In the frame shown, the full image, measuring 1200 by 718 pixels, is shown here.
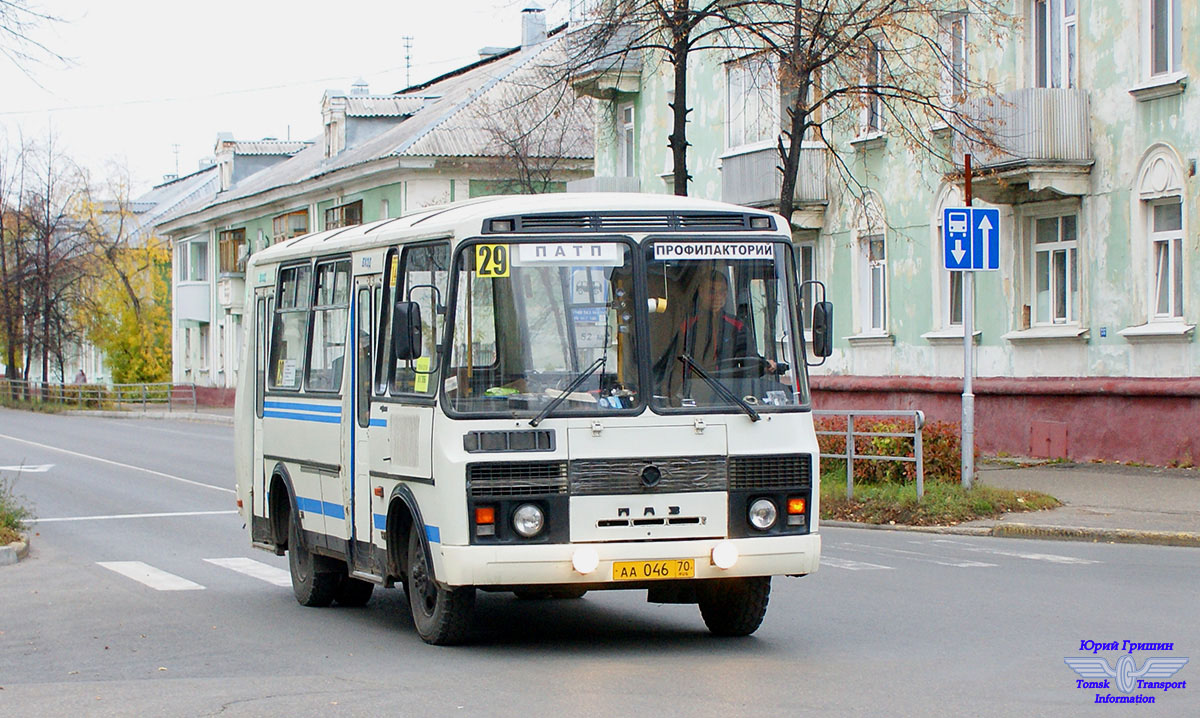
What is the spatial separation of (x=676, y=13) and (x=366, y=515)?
42.7 feet

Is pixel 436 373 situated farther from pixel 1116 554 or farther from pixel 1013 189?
pixel 1013 189

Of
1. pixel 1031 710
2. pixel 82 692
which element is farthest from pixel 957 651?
pixel 82 692

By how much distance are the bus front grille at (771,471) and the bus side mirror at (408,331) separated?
6.06 ft

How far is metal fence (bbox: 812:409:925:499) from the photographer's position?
61.0 feet

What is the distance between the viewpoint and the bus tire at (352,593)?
12.5m

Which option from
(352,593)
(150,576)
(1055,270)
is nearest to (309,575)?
(352,593)

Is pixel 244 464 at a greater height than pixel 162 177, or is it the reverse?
pixel 162 177

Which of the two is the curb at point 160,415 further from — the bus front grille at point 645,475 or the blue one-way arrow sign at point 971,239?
the bus front grille at point 645,475

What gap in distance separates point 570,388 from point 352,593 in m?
3.79

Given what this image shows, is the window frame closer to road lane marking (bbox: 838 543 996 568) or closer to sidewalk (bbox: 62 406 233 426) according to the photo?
road lane marking (bbox: 838 543 996 568)

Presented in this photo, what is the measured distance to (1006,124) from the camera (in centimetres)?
2509

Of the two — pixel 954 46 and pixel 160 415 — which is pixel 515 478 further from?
pixel 160 415

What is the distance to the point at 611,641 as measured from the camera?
1034 centimetres

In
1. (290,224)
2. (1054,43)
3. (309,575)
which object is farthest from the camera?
(290,224)
